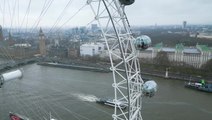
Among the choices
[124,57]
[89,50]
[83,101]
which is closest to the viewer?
[124,57]

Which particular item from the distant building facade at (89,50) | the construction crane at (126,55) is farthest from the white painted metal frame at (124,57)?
the distant building facade at (89,50)

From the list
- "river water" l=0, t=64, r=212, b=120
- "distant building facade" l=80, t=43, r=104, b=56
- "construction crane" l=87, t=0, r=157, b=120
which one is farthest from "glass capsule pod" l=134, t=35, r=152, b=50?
"distant building facade" l=80, t=43, r=104, b=56

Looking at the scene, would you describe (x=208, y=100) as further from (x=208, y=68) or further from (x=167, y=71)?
(x=208, y=68)

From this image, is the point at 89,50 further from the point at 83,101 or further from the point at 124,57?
the point at 124,57

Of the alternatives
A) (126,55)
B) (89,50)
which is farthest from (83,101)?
(89,50)

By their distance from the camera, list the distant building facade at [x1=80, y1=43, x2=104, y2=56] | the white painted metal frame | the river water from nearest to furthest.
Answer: the white painted metal frame
the river water
the distant building facade at [x1=80, y1=43, x2=104, y2=56]

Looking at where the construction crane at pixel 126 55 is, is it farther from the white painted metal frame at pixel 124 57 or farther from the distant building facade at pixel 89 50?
the distant building facade at pixel 89 50

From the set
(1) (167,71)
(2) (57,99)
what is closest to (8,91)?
(2) (57,99)

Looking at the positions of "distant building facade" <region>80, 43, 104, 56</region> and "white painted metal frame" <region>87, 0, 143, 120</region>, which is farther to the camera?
"distant building facade" <region>80, 43, 104, 56</region>

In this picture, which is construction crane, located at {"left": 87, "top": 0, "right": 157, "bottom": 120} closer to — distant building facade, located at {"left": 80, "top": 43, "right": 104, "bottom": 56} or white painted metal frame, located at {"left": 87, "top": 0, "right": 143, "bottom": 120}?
white painted metal frame, located at {"left": 87, "top": 0, "right": 143, "bottom": 120}
